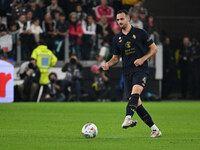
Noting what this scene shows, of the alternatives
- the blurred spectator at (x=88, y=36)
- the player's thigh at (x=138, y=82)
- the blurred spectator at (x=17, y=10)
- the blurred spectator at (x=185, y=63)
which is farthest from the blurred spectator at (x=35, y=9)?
the player's thigh at (x=138, y=82)

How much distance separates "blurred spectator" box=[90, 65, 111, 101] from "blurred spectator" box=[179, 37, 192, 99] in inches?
158

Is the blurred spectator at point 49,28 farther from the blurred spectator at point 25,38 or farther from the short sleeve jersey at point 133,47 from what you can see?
the short sleeve jersey at point 133,47

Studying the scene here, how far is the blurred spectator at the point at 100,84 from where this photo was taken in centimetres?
2216

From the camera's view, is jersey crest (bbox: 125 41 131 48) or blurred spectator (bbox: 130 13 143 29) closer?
jersey crest (bbox: 125 41 131 48)

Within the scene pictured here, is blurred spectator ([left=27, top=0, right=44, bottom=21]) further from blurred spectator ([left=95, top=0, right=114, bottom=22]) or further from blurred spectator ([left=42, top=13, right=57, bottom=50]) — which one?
blurred spectator ([left=95, top=0, right=114, bottom=22])

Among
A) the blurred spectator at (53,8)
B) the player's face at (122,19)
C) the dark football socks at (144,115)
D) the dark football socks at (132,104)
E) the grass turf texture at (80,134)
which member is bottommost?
the grass turf texture at (80,134)

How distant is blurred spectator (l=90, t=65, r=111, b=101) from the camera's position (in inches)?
872

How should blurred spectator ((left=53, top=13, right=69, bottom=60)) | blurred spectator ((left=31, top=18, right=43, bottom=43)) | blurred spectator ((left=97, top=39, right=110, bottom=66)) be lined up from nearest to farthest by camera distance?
1. blurred spectator ((left=31, top=18, right=43, bottom=43))
2. blurred spectator ((left=53, top=13, right=69, bottom=60))
3. blurred spectator ((left=97, top=39, right=110, bottom=66))

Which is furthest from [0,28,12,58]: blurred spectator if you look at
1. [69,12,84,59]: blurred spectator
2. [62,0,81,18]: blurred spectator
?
[62,0,81,18]: blurred spectator

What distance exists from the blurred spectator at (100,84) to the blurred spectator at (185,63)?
158 inches

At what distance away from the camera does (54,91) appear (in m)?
21.5

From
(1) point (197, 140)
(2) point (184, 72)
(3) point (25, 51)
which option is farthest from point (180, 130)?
(2) point (184, 72)

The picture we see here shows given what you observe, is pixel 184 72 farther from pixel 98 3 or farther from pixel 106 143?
pixel 106 143

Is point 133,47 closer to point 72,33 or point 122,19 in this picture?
point 122,19
